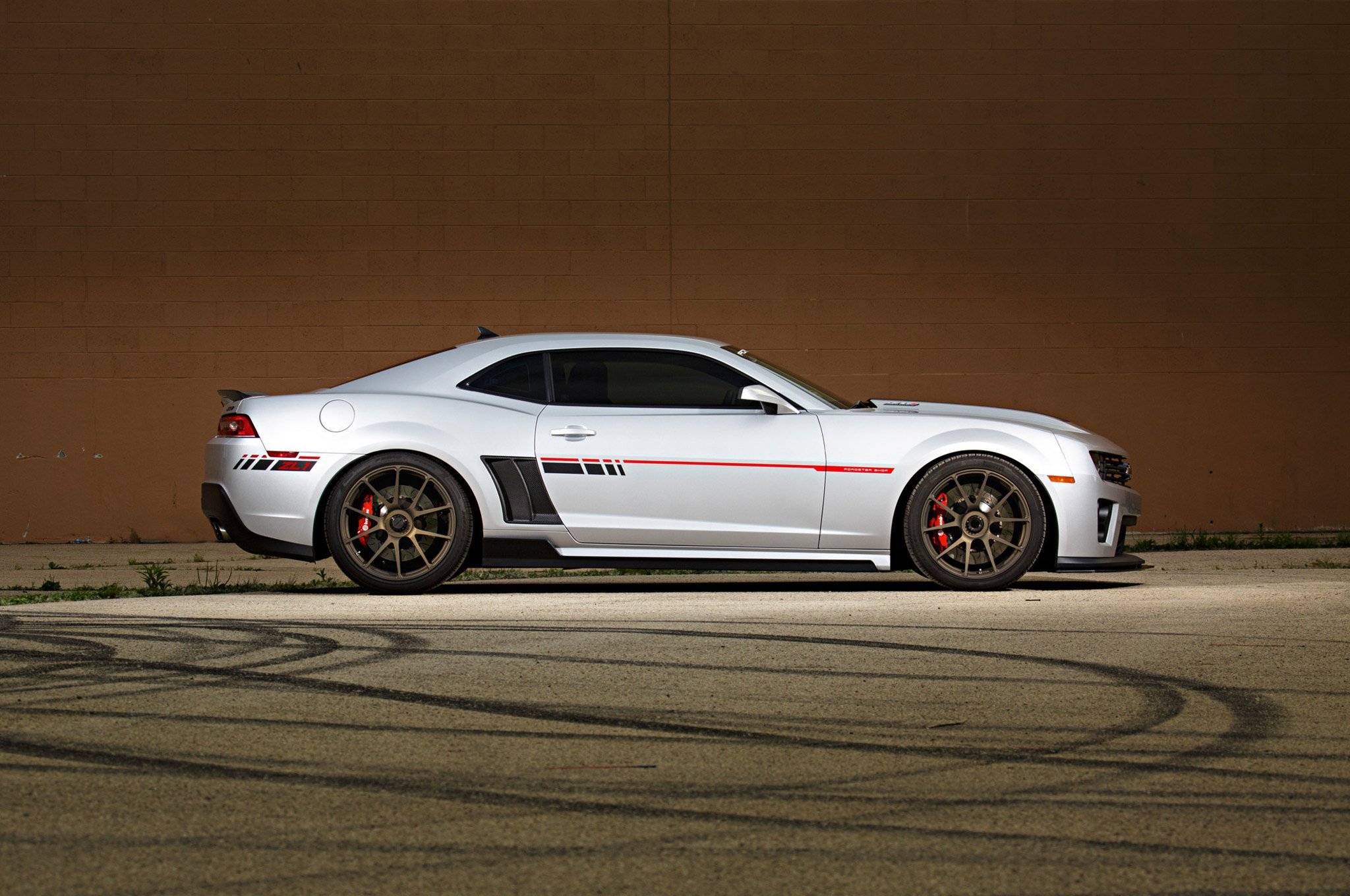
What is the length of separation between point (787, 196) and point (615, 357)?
5.22 m

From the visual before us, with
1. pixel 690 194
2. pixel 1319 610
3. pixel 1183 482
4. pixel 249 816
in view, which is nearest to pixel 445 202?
pixel 690 194

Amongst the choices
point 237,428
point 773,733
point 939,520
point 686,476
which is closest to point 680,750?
point 773,733

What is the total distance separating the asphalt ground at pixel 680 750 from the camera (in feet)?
10.7

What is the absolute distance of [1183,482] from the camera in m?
13.2

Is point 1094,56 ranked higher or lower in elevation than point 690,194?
higher

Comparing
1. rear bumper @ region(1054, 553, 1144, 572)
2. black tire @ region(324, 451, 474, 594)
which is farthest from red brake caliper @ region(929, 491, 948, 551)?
black tire @ region(324, 451, 474, 594)

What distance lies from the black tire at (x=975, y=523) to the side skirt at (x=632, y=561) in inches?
13.9

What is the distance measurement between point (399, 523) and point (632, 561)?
4.02 ft

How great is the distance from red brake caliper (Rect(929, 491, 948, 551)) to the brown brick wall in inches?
204

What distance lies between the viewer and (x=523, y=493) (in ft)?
26.7

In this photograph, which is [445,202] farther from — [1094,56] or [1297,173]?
[1297,173]

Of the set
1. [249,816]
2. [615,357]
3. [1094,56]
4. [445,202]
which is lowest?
[249,816]

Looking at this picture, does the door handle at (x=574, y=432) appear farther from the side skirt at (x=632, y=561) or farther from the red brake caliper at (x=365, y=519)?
the red brake caliper at (x=365, y=519)

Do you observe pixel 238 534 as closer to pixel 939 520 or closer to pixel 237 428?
pixel 237 428
